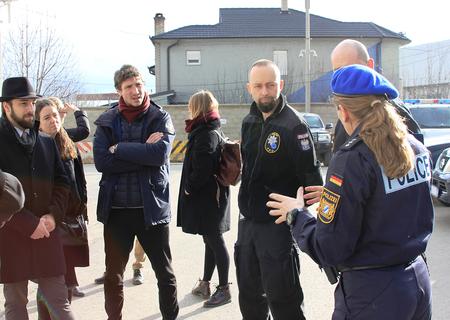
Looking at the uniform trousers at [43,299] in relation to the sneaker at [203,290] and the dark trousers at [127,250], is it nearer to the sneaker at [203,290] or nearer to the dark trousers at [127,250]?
the dark trousers at [127,250]

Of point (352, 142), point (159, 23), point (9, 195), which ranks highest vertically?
point (159, 23)

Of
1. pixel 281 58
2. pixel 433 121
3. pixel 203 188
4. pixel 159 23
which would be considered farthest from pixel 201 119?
pixel 159 23

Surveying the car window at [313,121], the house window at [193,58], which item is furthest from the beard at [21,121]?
the house window at [193,58]

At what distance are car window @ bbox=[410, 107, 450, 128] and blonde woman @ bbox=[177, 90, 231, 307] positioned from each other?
8.43 metres

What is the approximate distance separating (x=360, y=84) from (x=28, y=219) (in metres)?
2.20

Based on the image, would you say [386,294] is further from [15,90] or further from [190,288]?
[190,288]

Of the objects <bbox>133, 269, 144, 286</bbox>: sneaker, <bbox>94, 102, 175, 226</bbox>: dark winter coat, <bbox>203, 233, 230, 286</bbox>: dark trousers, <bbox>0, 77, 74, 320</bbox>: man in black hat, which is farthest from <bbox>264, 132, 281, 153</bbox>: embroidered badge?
<bbox>133, 269, 144, 286</bbox>: sneaker

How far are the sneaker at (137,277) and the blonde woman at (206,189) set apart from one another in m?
0.95

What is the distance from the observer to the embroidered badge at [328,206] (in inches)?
84.6

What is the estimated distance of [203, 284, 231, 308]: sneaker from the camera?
4.72 metres

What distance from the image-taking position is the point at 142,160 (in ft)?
12.5

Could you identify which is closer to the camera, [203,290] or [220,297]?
[220,297]

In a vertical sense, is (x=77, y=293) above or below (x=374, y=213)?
below

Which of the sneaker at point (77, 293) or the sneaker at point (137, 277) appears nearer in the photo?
the sneaker at point (77, 293)
